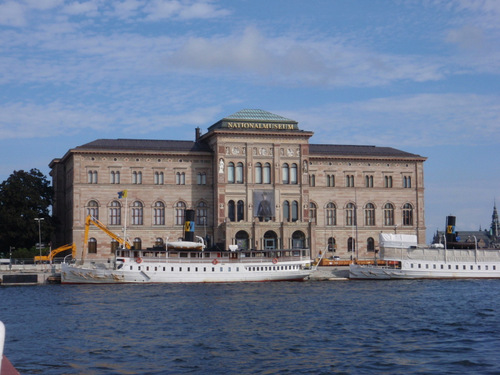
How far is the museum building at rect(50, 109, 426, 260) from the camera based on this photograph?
356 feet

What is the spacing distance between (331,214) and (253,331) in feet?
248

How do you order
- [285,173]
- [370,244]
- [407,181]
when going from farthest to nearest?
[407,181], [370,244], [285,173]

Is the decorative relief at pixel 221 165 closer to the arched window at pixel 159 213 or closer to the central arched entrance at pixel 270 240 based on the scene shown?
the arched window at pixel 159 213

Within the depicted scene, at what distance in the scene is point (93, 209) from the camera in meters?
108

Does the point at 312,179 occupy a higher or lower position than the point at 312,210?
higher

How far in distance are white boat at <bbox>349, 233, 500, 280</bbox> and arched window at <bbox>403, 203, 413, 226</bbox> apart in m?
27.1

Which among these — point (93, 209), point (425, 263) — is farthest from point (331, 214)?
point (93, 209)

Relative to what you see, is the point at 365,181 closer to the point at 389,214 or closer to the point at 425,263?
the point at 389,214

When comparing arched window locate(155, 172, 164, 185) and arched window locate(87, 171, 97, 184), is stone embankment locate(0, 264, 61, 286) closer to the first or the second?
arched window locate(87, 171, 97, 184)

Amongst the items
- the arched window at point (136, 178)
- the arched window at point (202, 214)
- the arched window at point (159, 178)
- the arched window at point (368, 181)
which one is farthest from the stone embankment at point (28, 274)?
the arched window at point (368, 181)

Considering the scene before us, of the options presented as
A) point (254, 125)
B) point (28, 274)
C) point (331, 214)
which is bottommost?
point (28, 274)

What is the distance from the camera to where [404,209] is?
393ft

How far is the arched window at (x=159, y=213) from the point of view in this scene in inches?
4355

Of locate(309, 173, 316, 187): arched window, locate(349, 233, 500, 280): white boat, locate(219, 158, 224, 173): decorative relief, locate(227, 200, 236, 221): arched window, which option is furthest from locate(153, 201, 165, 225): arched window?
locate(349, 233, 500, 280): white boat
